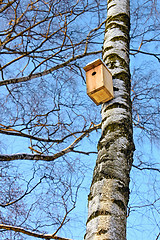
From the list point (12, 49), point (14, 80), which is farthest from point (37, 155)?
point (12, 49)

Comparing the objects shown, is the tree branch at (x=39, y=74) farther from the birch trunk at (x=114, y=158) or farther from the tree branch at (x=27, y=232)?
the tree branch at (x=27, y=232)

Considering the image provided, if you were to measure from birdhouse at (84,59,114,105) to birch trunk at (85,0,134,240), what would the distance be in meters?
0.05

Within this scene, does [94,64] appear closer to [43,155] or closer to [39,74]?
[43,155]

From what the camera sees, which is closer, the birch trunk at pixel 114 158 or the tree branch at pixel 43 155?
the birch trunk at pixel 114 158

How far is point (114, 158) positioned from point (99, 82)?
709 mm

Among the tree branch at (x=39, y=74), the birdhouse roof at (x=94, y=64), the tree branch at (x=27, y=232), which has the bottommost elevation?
the tree branch at (x=27, y=232)

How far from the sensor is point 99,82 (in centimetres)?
204

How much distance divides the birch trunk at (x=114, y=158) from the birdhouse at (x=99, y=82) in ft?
0.17

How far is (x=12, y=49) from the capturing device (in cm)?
371

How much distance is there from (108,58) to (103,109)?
1.62ft

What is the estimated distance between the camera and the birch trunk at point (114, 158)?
1.25 metres

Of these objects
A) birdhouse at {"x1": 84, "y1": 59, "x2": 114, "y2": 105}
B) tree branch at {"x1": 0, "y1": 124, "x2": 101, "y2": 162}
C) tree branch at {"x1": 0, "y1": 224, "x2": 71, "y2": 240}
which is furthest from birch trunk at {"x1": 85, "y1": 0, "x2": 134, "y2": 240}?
tree branch at {"x1": 0, "y1": 224, "x2": 71, "y2": 240}

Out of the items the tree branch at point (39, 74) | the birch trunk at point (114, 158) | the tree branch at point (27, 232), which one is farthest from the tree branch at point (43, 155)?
the birch trunk at point (114, 158)

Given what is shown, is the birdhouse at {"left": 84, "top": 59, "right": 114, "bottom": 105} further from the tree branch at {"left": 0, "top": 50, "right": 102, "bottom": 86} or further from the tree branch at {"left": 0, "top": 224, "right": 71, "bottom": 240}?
the tree branch at {"left": 0, "top": 224, "right": 71, "bottom": 240}
